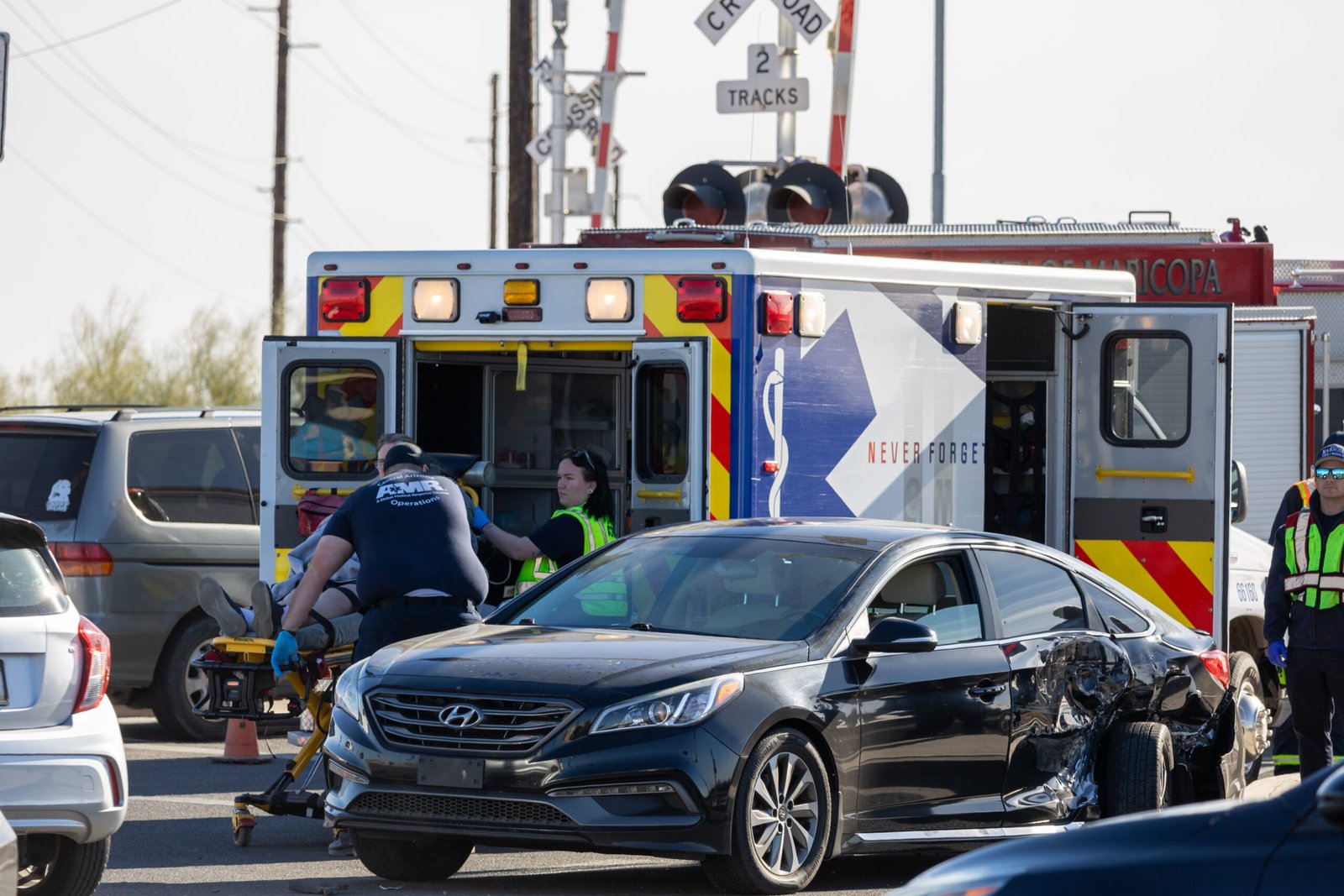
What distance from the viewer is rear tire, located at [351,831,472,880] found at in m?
8.09

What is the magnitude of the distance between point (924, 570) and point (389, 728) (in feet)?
7.30

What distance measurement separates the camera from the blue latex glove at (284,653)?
28.9ft

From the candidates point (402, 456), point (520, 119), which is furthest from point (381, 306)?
point (520, 119)

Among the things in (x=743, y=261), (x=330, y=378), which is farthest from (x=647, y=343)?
(x=330, y=378)

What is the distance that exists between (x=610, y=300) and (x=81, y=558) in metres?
3.64

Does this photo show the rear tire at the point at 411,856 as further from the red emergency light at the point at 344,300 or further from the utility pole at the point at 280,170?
the utility pole at the point at 280,170

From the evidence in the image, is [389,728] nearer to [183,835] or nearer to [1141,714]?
[183,835]

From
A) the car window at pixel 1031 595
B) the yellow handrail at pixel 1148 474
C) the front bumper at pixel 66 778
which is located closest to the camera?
the front bumper at pixel 66 778

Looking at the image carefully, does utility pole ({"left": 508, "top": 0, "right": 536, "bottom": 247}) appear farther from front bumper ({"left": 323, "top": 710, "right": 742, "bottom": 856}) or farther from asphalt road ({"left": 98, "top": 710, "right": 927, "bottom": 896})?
front bumper ({"left": 323, "top": 710, "right": 742, "bottom": 856})

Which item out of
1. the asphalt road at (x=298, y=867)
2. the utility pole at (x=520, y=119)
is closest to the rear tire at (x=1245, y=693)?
the asphalt road at (x=298, y=867)

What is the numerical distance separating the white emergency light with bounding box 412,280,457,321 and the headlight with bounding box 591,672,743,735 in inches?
153

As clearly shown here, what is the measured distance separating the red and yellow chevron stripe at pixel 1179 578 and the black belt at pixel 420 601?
14.2 feet

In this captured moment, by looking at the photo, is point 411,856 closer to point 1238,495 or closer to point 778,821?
point 778,821

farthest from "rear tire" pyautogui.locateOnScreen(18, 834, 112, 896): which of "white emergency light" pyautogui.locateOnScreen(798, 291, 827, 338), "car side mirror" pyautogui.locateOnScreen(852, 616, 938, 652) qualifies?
"white emergency light" pyautogui.locateOnScreen(798, 291, 827, 338)
